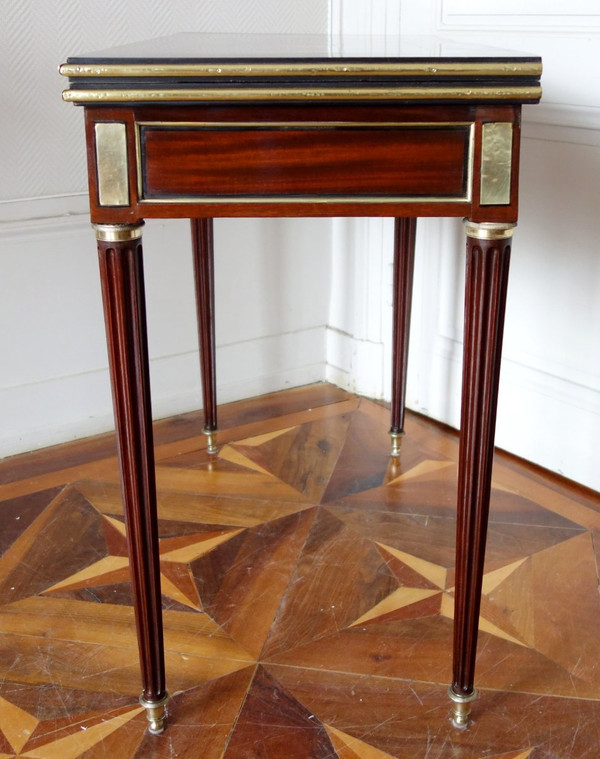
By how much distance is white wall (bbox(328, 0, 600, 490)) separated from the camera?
1.30 meters

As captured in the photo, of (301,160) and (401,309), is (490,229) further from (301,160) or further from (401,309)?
(401,309)

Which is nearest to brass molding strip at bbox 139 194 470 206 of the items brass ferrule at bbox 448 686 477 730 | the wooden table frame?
the wooden table frame

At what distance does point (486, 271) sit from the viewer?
78 cm

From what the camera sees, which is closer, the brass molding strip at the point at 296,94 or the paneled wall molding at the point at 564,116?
the brass molding strip at the point at 296,94

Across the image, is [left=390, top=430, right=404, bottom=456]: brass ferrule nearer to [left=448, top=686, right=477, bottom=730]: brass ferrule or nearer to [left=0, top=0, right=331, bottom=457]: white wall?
[left=0, top=0, right=331, bottom=457]: white wall

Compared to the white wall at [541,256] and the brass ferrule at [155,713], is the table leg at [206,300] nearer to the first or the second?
the white wall at [541,256]

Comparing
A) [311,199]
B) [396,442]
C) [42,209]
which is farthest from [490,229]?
[42,209]

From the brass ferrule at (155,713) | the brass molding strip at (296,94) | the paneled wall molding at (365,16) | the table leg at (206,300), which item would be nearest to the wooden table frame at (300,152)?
the brass molding strip at (296,94)

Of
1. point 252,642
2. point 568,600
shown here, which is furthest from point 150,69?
point 568,600

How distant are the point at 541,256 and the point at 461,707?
0.78m

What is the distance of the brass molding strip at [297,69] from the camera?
27.9 inches

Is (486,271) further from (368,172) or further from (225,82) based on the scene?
(225,82)

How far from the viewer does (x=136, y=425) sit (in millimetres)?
826

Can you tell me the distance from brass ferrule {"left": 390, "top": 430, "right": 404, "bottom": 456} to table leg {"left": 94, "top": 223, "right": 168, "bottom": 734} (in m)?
0.69
